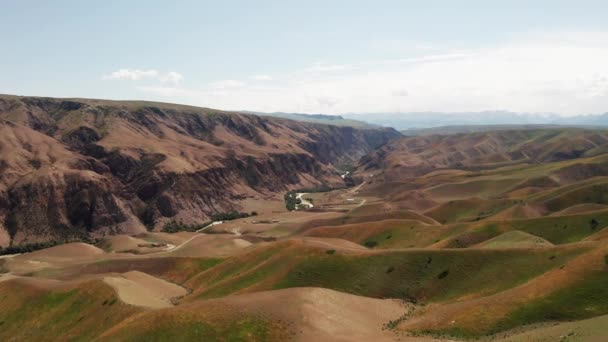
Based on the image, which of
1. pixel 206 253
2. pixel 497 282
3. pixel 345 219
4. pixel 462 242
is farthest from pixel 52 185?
pixel 497 282

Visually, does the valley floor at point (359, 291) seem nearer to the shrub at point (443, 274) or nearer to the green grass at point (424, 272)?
the shrub at point (443, 274)

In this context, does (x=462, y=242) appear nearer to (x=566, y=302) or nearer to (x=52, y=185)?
(x=566, y=302)

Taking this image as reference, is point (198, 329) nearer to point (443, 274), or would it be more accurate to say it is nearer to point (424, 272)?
point (424, 272)

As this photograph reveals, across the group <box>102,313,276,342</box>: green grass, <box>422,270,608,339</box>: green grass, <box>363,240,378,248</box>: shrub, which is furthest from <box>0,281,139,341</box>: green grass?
<box>363,240,378,248</box>: shrub

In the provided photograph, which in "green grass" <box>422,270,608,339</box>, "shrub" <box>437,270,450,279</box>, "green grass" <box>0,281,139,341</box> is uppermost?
"green grass" <box>422,270,608,339</box>

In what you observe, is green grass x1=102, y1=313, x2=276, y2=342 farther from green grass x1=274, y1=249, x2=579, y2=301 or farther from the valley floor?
green grass x1=274, y1=249, x2=579, y2=301

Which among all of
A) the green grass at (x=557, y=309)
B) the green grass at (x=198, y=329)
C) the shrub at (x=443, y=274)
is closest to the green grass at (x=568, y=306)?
the green grass at (x=557, y=309)

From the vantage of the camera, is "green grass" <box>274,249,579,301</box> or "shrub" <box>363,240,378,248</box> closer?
"green grass" <box>274,249,579,301</box>

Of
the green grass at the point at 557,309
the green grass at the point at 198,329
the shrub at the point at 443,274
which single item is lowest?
the green grass at the point at 198,329

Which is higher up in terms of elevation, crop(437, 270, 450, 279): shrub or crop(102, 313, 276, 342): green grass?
crop(437, 270, 450, 279): shrub

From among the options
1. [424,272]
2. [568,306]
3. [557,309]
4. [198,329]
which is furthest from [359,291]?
[568,306]

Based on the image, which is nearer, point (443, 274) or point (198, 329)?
point (198, 329)
